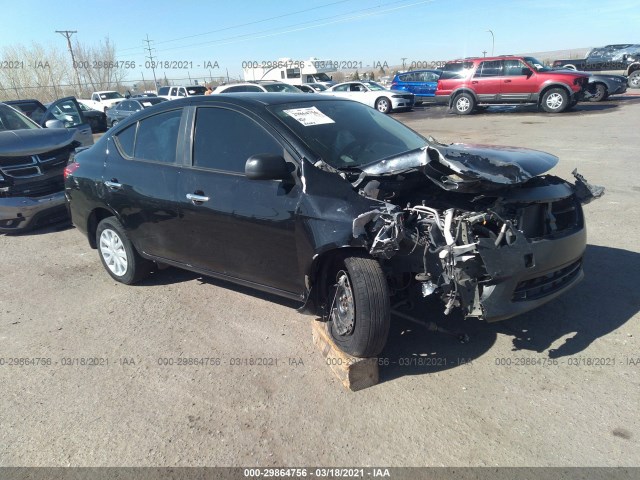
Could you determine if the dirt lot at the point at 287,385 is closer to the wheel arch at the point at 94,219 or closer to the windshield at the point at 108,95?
the wheel arch at the point at 94,219

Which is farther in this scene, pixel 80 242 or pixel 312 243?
pixel 80 242

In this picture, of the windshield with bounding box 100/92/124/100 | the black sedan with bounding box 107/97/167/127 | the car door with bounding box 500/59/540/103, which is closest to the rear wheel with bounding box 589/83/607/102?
the car door with bounding box 500/59/540/103

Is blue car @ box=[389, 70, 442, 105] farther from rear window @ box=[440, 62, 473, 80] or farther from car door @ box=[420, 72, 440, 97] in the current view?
rear window @ box=[440, 62, 473, 80]

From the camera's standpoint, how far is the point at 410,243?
298cm

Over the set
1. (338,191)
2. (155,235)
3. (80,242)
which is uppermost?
(338,191)

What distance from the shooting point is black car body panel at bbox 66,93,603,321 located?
115 inches

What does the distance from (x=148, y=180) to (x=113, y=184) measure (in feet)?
1.74

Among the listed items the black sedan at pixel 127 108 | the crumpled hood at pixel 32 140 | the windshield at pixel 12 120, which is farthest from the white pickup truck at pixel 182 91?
the crumpled hood at pixel 32 140

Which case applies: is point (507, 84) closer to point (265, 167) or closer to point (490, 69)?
point (490, 69)

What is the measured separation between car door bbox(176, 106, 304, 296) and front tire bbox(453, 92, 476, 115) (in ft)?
57.7

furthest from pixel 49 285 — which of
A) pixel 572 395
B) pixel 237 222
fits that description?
pixel 572 395

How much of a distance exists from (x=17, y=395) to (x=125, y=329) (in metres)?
0.95

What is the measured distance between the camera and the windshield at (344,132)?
3.55 m

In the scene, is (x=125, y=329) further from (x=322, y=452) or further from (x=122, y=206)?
(x=322, y=452)
